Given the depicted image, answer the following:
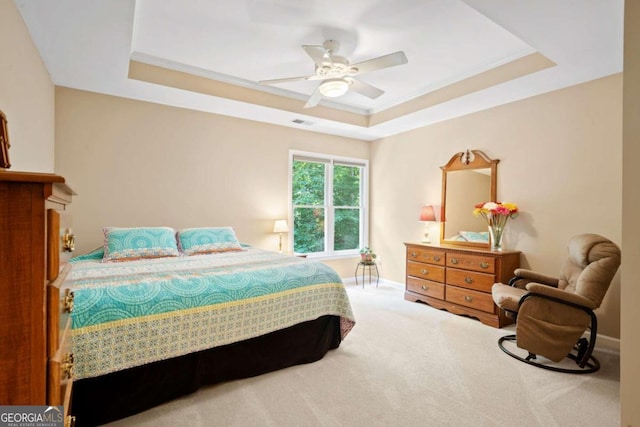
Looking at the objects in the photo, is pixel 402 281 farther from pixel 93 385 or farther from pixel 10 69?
pixel 10 69

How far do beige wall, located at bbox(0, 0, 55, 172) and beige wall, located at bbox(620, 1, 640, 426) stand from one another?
3.43 metres

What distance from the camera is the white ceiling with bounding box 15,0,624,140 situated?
86.4 inches

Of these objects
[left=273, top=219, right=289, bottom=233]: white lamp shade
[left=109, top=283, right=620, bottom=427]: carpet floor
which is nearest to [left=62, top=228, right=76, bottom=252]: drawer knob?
[left=109, top=283, right=620, bottom=427]: carpet floor

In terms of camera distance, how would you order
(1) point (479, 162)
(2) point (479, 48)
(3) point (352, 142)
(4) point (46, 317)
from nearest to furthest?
1. (4) point (46, 317)
2. (2) point (479, 48)
3. (1) point (479, 162)
4. (3) point (352, 142)

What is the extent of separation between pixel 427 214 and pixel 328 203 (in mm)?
1662

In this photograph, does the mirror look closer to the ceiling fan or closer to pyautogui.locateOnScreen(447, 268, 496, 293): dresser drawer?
pyautogui.locateOnScreen(447, 268, 496, 293): dresser drawer

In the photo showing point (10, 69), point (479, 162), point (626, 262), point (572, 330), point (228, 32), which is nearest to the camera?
point (626, 262)

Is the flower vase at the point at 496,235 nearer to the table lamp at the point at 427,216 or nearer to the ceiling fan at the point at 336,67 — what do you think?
the table lamp at the point at 427,216

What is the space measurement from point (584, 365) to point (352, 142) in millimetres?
4233

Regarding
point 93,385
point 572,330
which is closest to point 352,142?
point 572,330

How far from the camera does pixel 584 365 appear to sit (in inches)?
98.7

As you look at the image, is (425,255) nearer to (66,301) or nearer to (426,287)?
(426,287)

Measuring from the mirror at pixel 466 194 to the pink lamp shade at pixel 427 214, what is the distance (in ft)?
0.40

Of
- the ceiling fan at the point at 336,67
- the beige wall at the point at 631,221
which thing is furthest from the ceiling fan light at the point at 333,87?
the beige wall at the point at 631,221
